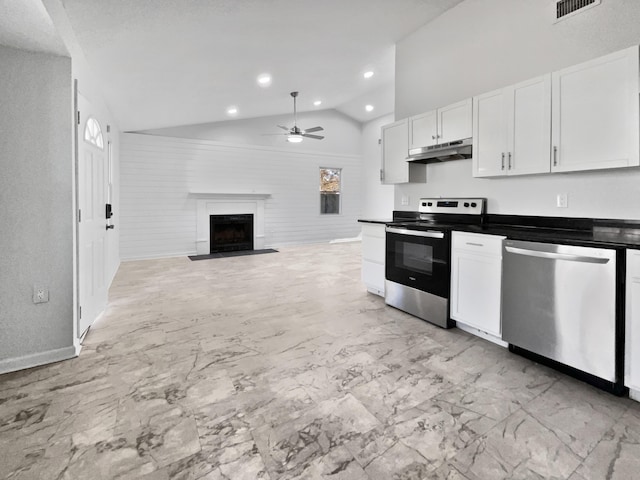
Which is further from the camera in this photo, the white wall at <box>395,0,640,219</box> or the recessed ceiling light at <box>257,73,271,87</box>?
the recessed ceiling light at <box>257,73,271,87</box>

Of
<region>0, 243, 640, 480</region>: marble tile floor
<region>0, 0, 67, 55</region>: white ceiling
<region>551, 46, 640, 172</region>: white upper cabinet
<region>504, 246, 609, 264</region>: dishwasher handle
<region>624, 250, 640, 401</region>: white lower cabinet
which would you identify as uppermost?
<region>0, 0, 67, 55</region>: white ceiling

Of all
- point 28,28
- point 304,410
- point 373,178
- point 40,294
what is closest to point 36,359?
point 40,294

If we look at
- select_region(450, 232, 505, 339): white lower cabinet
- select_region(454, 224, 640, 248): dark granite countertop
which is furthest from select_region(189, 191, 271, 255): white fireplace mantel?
select_region(454, 224, 640, 248): dark granite countertop

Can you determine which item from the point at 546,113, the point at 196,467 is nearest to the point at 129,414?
the point at 196,467

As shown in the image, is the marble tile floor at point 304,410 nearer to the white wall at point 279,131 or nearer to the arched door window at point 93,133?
the arched door window at point 93,133

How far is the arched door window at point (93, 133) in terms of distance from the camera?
3.19 m

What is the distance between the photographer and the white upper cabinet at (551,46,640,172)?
7.45 feet

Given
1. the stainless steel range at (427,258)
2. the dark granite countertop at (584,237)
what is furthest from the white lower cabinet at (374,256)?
the dark granite countertop at (584,237)

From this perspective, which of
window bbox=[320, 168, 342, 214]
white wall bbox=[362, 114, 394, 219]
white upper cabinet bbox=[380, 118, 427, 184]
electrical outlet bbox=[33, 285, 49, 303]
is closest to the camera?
electrical outlet bbox=[33, 285, 49, 303]

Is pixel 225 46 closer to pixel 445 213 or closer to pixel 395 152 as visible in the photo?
pixel 395 152

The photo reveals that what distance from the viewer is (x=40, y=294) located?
2.55 metres

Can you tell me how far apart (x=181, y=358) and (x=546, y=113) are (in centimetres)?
361

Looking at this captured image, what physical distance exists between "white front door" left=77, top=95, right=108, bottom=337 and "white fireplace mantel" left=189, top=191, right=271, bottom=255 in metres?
4.08

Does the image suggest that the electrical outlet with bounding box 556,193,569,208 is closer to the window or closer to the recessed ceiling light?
the recessed ceiling light
